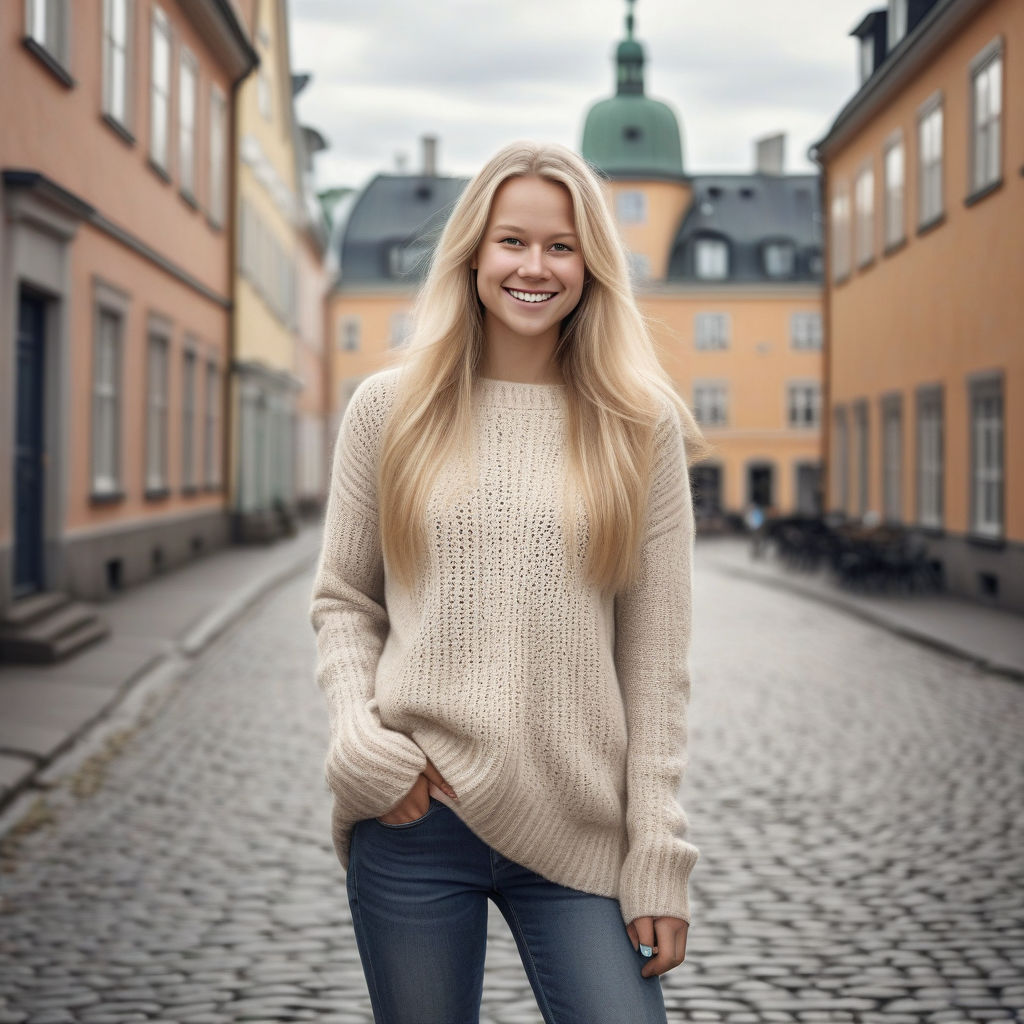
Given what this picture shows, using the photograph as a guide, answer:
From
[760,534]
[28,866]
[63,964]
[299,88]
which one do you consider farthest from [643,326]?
[299,88]

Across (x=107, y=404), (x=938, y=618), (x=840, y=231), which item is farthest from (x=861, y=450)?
(x=107, y=404)

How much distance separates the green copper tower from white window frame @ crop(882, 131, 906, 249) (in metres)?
34.1

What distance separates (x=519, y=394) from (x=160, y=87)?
62.4 ft

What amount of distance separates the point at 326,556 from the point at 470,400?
34 centimetres

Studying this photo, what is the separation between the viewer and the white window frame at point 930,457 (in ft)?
71.2

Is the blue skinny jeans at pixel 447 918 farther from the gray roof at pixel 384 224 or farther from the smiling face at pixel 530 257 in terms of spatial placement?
the gray roof at pixel 384 224

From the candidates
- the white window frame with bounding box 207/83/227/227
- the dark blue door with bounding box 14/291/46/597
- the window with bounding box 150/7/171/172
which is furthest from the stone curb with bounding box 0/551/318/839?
the white window frame with bounding box 207/83/227/227

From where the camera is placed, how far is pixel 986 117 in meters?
19.0

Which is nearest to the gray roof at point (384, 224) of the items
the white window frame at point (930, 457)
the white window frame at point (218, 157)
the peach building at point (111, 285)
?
the white window frame at point (218, 157)

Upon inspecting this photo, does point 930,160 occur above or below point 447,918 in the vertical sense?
above

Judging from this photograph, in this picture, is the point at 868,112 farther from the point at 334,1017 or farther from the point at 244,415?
the point at 334,1017

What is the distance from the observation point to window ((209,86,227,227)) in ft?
82.2

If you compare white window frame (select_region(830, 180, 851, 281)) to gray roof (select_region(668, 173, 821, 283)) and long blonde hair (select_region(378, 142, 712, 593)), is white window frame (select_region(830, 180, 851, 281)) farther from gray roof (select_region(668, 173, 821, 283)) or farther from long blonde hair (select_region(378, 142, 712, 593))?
gray roof (select_region(668, 173, 821, 283))

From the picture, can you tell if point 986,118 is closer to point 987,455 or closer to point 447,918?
point 987,455
